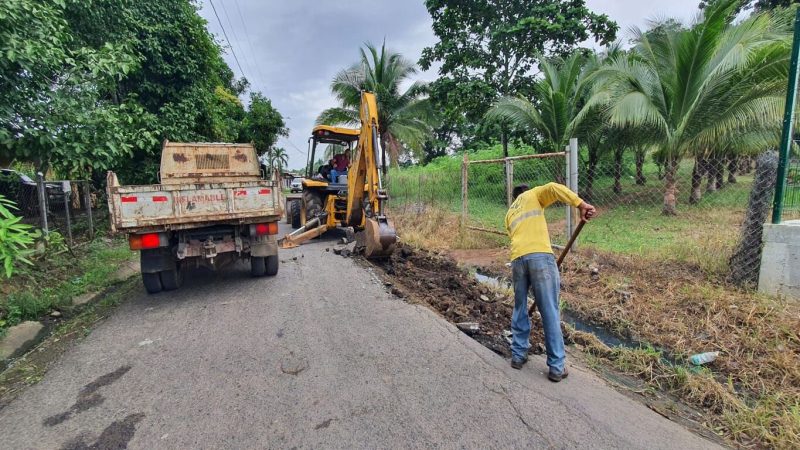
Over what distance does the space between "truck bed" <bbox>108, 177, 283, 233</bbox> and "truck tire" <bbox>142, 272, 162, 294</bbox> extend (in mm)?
821

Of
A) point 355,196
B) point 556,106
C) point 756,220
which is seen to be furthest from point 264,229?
point 556,106

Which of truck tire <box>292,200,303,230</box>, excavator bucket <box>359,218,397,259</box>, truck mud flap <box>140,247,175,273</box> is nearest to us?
truck mud flap <box>140,247,175,273</box>

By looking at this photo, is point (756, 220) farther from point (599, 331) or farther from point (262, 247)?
point (262, 247)

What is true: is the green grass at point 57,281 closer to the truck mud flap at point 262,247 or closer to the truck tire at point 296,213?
the truck mud flap at point 262,247

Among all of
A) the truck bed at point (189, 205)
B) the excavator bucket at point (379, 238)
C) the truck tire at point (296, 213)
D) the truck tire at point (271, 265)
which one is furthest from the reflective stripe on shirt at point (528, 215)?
the truck tire at point (296, 213)

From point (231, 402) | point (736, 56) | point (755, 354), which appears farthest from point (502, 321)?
point (736, 56)

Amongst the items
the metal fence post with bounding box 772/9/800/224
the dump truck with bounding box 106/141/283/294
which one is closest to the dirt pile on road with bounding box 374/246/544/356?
the dump truck with bounding box 106/141/283/294

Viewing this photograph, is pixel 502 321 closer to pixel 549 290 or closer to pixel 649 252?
pixel 549 290

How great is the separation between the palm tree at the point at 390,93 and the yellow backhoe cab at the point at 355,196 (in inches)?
341

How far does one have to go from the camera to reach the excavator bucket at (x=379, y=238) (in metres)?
6.43

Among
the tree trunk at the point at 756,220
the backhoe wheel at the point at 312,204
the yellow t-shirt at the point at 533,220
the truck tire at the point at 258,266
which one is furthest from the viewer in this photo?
the backhoe wheel at the point at 312,204

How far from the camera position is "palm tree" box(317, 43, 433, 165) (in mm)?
18688

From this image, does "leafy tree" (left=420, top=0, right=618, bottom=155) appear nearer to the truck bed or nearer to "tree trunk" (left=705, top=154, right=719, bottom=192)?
"tree trunk" (left=705, top=154, right=719, bottom=192)

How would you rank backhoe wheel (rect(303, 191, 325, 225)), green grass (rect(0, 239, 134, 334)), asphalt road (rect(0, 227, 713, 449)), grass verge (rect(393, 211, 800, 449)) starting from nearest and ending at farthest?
asphalt road (rect(0, 227, 713, 449)) < grass verge (rect(393, 211, 800, 449)) < green grass (rect(0, 239, 134, 334)) < backhoe wheel (rect(303, 191, 325, 225))
